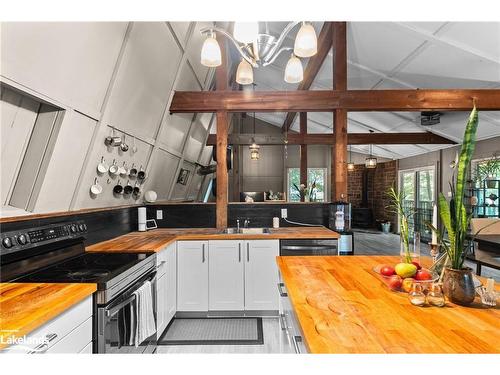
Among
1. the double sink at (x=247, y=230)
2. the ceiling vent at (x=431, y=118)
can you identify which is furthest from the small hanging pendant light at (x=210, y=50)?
the ceiling vent at (x=431, y=118)

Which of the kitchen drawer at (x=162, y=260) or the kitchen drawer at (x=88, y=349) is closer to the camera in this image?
the kitchen drawer at (x=88, y=349)

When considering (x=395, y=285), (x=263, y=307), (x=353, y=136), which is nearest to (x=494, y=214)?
(x=353, y=136)

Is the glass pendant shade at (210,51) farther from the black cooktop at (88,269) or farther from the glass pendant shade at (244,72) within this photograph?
the black cooktop at (88,269)

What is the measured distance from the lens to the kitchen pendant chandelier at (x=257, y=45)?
1599 millimetres

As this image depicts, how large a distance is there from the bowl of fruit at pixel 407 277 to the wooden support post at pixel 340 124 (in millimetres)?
1997

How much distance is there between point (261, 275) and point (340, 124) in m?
2.04

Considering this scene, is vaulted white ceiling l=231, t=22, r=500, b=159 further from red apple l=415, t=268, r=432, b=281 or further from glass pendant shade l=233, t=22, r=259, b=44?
red apple l=415, t=268, r=432, b=281

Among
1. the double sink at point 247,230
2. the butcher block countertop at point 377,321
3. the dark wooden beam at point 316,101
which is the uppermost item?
the dark wooden beam at point 316,101

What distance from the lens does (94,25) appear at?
1.88m

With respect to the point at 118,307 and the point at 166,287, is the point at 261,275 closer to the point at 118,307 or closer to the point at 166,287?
the point at 166,287

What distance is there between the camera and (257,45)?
1.90 meters

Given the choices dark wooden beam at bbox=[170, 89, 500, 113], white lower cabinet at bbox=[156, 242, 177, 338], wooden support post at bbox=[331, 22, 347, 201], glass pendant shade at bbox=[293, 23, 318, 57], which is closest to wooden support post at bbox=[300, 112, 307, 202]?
wooden support post at bbox=[331, 22, 347, 201]

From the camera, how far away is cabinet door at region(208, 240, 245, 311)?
3.05m

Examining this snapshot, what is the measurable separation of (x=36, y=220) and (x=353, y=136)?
21.6 ft
